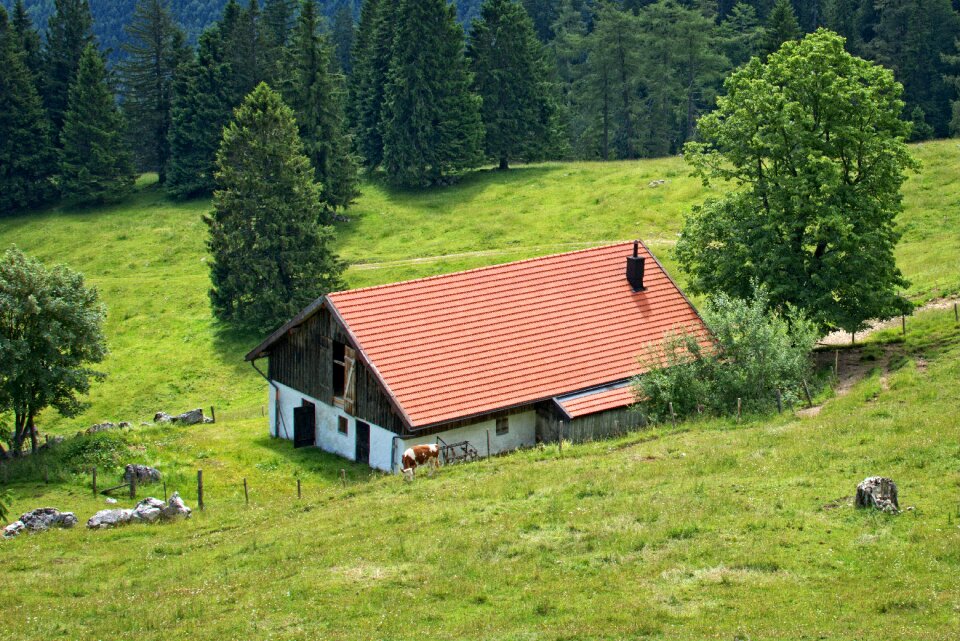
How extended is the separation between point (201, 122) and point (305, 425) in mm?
54402

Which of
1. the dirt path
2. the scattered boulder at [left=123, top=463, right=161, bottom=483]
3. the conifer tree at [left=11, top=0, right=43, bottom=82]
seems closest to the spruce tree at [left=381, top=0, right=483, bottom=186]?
the conifer tree at [left=11, top=0, right=43, bottom=82]

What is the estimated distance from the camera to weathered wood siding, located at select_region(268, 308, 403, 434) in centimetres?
3981

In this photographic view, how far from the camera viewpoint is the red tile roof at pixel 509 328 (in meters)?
39.8

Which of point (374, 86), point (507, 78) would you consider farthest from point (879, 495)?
point (374, 86)

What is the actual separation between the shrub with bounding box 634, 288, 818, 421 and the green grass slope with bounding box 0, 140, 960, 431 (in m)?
14.5

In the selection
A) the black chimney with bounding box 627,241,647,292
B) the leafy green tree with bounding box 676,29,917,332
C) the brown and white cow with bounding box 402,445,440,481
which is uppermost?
the leafy green tree with bounding box 676,29,917,332

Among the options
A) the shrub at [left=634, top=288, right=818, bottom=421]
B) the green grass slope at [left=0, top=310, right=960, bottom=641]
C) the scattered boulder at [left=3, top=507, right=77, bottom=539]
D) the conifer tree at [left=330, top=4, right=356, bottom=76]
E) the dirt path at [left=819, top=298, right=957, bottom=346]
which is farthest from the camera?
the conifer tree at [left=330, top=4, right=356, bottom=76]

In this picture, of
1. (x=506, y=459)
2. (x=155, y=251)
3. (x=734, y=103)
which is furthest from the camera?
(x=155, y=251)

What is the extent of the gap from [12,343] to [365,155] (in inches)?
2215

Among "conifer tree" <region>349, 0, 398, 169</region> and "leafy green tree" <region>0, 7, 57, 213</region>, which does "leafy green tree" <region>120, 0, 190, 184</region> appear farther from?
"conifer tree" <region>349, 0, 398, 169</region>

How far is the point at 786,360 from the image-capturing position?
37188mm

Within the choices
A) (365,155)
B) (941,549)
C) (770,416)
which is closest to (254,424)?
(770,416)

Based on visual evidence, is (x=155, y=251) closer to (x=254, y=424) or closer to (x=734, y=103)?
(x=254, y=424)

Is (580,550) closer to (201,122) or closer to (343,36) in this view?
(201,122)
